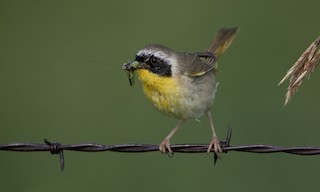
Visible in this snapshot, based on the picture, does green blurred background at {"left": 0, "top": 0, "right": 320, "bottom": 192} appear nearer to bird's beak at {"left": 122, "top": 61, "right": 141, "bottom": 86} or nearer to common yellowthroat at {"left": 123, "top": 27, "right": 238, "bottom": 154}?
common yellowthroat at {"left": 123, "top": 27, "right": 238, "bottom": 154}

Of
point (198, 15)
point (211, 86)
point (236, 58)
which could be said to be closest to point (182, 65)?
point (211, 86)

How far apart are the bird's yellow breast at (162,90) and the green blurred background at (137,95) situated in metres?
1.23

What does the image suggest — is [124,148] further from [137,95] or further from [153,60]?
[137,95]

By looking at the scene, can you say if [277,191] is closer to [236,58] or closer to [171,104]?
[171,104]

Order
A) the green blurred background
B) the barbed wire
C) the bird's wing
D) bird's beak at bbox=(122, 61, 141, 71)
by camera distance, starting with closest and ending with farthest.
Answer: the barbed wire
bird's beak at bbox=(122, 61, 141, 71)
the bird's wing
the green blurred background

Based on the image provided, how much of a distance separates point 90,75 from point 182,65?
2.83 metres

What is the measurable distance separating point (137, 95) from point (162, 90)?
8.28ft

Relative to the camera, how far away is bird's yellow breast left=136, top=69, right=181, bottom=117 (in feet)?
19.2

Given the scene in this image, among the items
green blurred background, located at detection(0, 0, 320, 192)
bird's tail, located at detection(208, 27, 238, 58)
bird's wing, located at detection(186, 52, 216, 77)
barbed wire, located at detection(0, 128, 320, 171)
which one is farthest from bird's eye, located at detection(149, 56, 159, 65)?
green blurred background, located at detection(0, 0, 320, 192)

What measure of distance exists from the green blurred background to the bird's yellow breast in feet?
4.04

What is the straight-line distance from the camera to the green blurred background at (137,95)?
704 centimetres

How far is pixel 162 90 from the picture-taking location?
584 cm

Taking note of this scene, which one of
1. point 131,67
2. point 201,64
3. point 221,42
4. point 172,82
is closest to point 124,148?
point 131,67

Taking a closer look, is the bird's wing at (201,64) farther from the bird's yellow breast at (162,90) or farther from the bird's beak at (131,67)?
the bird's beak at (131,67)
